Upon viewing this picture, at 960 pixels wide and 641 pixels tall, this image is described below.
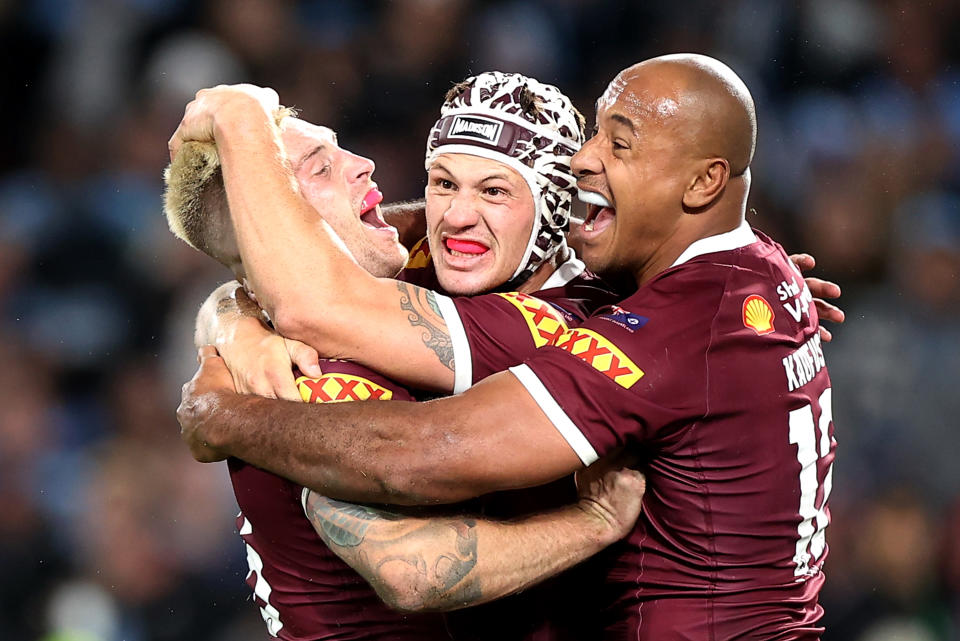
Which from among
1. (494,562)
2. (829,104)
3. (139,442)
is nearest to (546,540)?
(494,562)

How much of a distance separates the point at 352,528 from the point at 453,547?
10.4 inches

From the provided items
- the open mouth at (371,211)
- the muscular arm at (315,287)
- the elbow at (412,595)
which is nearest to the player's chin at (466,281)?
the open mouth at (371,211)

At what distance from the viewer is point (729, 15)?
7223 mm

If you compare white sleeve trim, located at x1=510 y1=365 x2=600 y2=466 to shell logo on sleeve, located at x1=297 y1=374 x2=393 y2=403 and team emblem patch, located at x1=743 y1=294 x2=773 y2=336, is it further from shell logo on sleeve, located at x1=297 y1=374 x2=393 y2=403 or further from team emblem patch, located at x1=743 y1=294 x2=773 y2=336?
team emblem patch, located at x1=743 y1=294 x2=773 y2=336

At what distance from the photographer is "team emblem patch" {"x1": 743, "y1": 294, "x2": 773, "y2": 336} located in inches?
120

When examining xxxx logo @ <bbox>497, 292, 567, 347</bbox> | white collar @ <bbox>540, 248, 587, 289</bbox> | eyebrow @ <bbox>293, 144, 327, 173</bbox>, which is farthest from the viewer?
white collar @ <bbox>540, 248, 587, 289</bbox>

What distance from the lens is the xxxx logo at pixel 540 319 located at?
10.5ft

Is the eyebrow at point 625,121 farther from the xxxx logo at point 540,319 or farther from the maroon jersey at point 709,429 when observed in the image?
the xxxx logo at point 540,319

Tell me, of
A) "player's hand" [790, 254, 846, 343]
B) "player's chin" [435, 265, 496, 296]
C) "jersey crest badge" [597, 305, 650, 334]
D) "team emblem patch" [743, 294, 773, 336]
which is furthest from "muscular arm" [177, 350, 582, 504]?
"player's hand" [790, 254, 846, 343]

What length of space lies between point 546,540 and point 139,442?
3711mm

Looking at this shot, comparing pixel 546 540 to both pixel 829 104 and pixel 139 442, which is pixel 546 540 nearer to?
pixel 139 442

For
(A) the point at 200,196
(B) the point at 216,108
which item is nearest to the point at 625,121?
(B) the point at 216,108

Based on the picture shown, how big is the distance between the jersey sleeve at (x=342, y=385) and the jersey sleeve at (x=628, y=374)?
40 cm

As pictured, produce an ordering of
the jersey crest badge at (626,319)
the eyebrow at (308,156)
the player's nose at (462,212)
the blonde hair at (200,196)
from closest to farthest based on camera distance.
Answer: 1. the jersey crest badge at (626,319)
2. the blonde hair at (200,196)
3. the eyebrow at (308,156)
4. the player's nose at (462,212)
